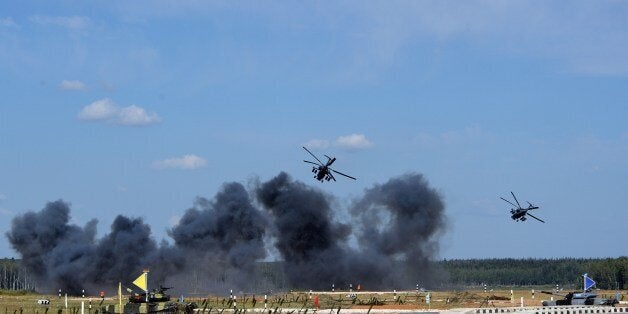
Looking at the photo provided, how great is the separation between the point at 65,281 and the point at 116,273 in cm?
649

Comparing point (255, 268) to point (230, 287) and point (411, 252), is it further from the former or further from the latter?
point (411, 252)

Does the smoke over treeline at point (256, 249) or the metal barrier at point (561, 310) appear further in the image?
the smoke over treeline at point (256, 249)

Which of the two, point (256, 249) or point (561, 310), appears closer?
point (561, 310)

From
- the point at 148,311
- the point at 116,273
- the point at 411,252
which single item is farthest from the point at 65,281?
the point at 148,311

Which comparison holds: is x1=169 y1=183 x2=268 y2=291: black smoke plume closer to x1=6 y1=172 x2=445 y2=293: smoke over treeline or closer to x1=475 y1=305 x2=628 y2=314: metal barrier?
x1=6 y1=172 x2=445 y2=293: smoke over treeline

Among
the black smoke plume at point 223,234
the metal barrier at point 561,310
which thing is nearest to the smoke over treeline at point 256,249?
the black smoke plume at point 223,234

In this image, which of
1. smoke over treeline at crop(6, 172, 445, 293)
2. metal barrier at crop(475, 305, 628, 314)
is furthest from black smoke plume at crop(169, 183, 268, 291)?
metal barrier at crop(475, 305, 628, 314)

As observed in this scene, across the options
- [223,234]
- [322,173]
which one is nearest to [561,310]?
[322,173]

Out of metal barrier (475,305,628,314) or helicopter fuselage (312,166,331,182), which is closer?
metal barrier (475,305,628,314)

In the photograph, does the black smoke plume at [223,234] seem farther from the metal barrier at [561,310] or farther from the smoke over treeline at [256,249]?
the metal barrier at [561,310]

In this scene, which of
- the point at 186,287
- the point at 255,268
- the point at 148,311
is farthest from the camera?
the point at 255,268

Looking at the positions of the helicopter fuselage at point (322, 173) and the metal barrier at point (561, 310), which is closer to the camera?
the metal barrier at point (561, 310)

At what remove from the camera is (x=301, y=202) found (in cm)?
13712

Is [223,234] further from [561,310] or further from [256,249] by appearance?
[561,310]
